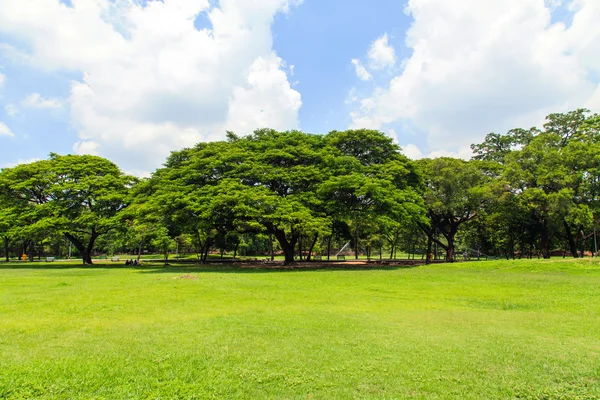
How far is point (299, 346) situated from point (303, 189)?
72.8ft

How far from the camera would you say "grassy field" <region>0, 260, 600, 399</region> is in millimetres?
4852

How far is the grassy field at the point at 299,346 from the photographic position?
4852 millimetres

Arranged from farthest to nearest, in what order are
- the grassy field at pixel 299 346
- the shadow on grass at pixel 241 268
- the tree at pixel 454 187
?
1. the tree at pixel 454 187
2. the shadow on grass at pixel 241 268
3. the grassy field at pixel 299 346

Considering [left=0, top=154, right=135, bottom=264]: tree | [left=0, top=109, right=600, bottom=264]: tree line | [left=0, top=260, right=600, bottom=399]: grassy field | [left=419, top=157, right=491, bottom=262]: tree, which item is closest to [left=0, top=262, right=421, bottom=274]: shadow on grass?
[left=0, top=109, right=600, bottom=264]: tree line

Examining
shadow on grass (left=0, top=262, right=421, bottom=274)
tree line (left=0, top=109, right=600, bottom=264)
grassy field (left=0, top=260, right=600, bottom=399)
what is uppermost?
tree line (left=0, top=109, right=600, bottom=264)

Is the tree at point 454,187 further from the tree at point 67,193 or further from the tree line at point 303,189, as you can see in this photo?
the tree at point 67,193

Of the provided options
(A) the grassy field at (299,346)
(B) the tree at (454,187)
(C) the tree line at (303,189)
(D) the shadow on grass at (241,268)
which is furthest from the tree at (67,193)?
(B) the tree at (454,187)

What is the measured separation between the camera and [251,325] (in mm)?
8016

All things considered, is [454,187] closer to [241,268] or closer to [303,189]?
[303,189]

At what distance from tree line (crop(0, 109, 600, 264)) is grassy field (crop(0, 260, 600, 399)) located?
14.0 metres

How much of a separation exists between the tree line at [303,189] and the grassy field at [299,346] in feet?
45.9

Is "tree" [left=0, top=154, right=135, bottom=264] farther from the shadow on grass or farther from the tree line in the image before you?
the shadow on grass

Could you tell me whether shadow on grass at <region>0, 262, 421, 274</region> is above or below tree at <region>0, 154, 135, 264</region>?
below

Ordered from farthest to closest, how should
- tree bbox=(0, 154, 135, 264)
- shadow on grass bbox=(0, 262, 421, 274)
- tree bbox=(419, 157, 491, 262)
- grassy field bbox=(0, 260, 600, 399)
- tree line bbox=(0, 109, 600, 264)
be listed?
tree bbox=(419, 157, 491, 262)
tree bbox=(0, 154, 135, 264)
tree line bbox=(0, 109, 600, 264)
shadow on grass bbox=(0, 262, 421, 274)
grassy field bbox=(0, 260, 600, 399)
